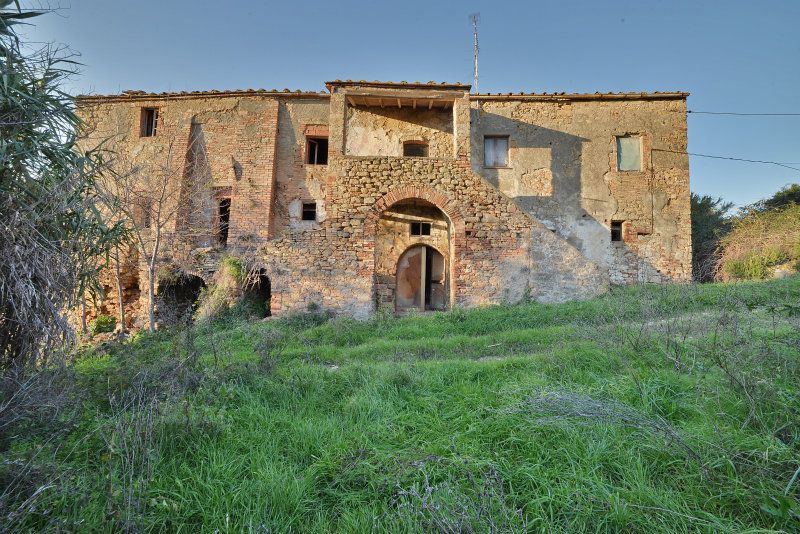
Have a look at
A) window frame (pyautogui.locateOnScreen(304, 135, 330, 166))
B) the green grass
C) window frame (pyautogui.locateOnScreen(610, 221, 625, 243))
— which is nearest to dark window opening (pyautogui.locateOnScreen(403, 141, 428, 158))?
window frame (pyautogui.locateOnScreen(304, 135, 330, 166))

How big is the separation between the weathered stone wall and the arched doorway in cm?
336

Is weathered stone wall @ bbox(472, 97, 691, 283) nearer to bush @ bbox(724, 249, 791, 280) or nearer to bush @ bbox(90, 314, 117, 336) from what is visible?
bush @ bbox(724, 249, 791, 280)

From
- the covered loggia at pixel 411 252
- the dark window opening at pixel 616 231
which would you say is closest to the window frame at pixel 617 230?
the dark window opening at pixel 616 231

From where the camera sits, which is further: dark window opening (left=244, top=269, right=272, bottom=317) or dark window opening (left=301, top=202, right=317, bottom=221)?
dark window opening (left=301, top=202, right=317, bottom=221)

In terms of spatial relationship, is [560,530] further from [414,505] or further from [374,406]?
[374,406]

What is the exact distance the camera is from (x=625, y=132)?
538 inches

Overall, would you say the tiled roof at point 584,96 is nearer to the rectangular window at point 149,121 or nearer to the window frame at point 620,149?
the window frame at point 620,149

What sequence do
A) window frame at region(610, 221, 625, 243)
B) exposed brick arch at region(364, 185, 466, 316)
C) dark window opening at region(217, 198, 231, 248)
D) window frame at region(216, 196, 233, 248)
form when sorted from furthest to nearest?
window frame at region(610, 221, 625, 243) → dark window opening at region(217, 198, 231, 248) → window frame at region(216, 196, 233, 248) → exposed brick arch at region(364, 185, 466, 316)

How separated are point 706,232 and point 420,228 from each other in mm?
13711

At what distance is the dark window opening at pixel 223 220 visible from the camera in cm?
1302

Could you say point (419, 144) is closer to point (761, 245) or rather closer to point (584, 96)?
point (584, 96)

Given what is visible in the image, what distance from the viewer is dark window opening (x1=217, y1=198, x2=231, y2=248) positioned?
1302 centimetres

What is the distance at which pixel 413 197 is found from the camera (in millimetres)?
11336

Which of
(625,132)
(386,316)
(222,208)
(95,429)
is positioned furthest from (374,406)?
(625,132)
